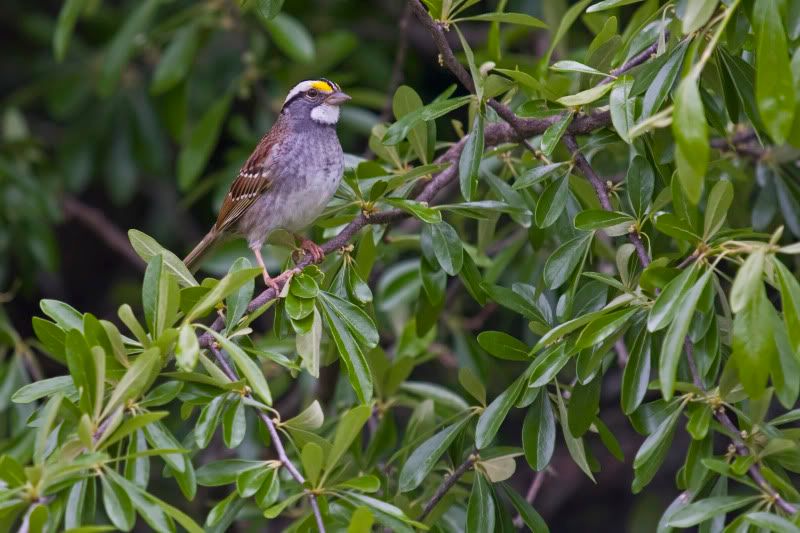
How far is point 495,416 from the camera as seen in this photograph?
8.63ft

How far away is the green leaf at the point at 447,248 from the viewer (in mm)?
2939

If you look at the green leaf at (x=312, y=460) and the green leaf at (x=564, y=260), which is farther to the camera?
the green leaf at (x=564, y=260)

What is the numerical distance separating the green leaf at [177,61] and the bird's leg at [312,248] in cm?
154

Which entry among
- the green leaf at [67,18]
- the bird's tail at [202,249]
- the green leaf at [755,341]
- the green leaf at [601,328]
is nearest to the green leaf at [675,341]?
the green leaf at [755,341]

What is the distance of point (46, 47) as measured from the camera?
636 cm

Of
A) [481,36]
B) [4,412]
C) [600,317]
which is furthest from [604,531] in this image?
[600,317]

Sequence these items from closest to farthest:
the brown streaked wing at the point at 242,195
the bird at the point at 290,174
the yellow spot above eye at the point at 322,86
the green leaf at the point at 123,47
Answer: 1. the bird at the point at 290,174
2. the brown streaked wing at the point at 242,195
3. the yellow spot above eye at the point at 322,86
4. the green leaf at the point at 123,47

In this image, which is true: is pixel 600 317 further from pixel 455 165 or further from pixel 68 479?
pixel 68 479

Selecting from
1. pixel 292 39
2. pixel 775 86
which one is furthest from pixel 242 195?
pixel 775 86

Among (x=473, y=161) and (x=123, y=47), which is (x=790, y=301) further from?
(x=123, y=47)

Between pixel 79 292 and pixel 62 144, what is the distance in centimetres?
136

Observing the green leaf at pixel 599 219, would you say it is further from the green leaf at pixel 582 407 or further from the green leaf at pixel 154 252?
the green leaf at pixel 154 252

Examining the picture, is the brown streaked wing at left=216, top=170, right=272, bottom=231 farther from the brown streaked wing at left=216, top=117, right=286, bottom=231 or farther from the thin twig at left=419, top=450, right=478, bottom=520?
the thin twig at left=419, top=450, right=478, bottom=520

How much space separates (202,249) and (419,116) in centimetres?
164
